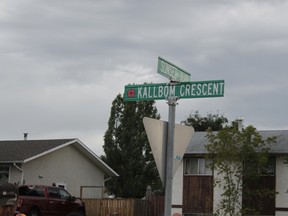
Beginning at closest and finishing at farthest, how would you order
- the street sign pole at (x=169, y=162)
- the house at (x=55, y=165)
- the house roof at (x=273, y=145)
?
the street sign pole at (x=169, y=162) → the house roof at (x=273, y=145) → the house at (x=55, y=165)

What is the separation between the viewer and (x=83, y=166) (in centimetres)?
3909

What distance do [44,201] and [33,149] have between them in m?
8.63

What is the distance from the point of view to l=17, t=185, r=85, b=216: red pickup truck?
88.7 feet

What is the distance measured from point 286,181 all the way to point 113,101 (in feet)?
85.8

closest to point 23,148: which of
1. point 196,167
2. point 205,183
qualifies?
point 196,167

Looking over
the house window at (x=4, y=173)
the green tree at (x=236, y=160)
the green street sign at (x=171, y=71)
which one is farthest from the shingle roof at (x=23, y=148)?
the green street sign at (x=171, y=71)

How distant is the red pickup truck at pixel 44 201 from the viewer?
2703cm

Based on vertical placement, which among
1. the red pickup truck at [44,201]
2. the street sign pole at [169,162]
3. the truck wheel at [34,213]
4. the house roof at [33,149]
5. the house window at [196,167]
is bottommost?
the truck wheel at [34,213]

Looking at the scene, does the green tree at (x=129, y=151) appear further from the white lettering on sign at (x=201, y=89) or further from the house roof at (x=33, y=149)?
the white lettering on sign at (x=201, y=89)

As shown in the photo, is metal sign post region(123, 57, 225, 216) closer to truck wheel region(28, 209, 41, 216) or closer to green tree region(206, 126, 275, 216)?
truck wheel region(28, 209, 41, 216)

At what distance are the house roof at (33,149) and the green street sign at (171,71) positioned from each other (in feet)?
86.3

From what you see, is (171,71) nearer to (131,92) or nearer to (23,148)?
(131,92)

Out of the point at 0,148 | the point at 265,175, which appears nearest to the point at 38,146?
the point at 0,148

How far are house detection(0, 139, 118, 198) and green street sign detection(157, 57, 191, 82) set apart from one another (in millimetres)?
26305
